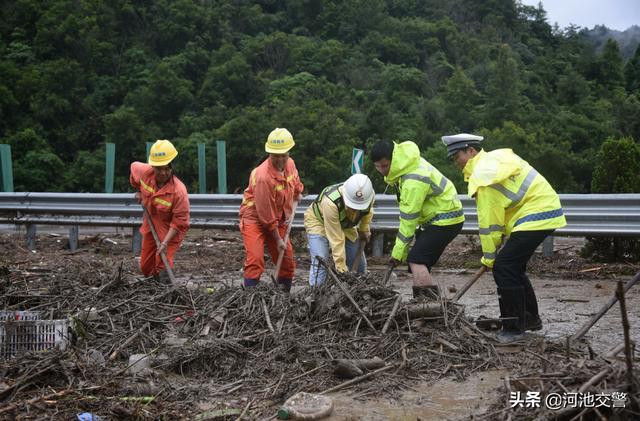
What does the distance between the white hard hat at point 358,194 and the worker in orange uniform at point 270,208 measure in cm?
85

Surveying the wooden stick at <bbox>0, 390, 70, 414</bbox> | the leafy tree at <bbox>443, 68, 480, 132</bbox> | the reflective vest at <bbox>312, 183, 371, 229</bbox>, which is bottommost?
the wooden stick at <bbox>0, 390, 70, 414</bbox>

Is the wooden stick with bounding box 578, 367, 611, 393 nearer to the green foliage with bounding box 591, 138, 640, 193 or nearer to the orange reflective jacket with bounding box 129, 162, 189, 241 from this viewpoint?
the orange reflective jacket with bounding box 129, 162, 189, 241

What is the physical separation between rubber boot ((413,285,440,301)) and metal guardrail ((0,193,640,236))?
294 centimetres

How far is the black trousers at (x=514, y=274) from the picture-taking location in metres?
6.05

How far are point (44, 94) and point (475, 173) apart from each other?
1023 inches

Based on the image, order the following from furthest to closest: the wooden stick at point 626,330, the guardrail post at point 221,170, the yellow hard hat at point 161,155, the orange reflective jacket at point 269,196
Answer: the guardrail post at point 221,170 → the yellow hard hat at point 161,155 → the orange reflective jacket at point 269,196 → the wooden stick at point 626,330

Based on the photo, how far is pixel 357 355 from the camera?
215 inches

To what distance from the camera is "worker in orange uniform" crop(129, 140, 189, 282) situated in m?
7.77

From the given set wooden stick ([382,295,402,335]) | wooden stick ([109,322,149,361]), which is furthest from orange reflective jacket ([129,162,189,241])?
wooden stick ([382,295,402,335])

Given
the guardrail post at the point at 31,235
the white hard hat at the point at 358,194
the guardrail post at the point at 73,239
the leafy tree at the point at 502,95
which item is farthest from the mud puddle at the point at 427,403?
the leafy tree at the point at 502,95

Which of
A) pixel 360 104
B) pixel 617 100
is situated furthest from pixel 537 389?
pixel 617 100

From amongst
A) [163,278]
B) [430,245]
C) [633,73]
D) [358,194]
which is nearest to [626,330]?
[430,245]

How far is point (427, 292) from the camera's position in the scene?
6.63 meters

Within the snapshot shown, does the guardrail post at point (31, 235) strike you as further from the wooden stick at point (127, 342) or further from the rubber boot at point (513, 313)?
the rubber boot at point (513, 313)
